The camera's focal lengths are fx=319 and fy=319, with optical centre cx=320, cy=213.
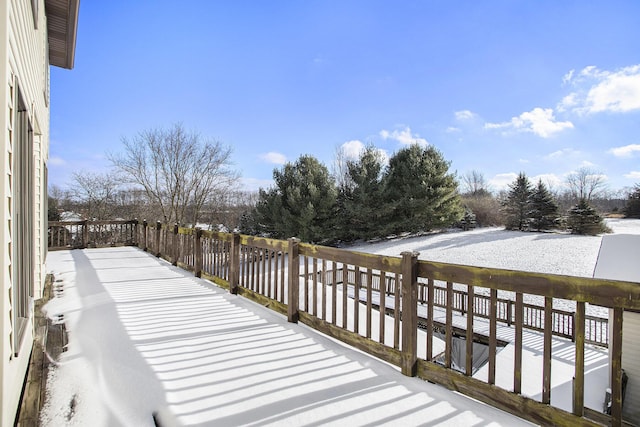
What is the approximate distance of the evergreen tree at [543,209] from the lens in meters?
20.5

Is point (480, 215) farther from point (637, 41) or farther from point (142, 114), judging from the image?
point (142, 114)

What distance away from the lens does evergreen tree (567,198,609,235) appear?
1869cm

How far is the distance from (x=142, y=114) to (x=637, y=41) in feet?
92.2

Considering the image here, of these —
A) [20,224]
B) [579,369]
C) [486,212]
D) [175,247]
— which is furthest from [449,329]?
[486,212]

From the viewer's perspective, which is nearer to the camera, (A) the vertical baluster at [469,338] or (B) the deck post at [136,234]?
(A) the vertical baluster at [469,338]

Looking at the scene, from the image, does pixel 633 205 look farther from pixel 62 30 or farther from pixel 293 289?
pixel 62 30

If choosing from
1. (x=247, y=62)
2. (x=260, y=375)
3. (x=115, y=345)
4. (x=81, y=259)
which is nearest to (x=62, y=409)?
(x=115, y=345)

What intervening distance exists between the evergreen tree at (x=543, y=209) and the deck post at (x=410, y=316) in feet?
74.9

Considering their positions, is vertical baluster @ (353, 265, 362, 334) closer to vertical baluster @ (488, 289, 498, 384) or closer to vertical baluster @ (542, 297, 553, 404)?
vertical baluster @ (488, 289, 498, 384)

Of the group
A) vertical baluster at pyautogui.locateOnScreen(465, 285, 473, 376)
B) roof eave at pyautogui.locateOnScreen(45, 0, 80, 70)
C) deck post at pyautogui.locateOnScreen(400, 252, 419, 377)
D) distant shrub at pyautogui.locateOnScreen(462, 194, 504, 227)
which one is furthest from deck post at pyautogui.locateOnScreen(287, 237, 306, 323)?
distant shrub at pyautogui.locateOnScreen(462, 194, 504, 227)

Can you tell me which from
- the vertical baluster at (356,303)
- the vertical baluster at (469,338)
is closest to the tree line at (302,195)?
the vertical baluster at (356,303)

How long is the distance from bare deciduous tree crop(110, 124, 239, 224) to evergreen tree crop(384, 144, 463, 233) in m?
10.5

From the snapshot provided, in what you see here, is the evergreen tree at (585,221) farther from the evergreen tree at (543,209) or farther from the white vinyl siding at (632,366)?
the white vinyl siding at (632,366)

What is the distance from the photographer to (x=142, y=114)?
1828cm
